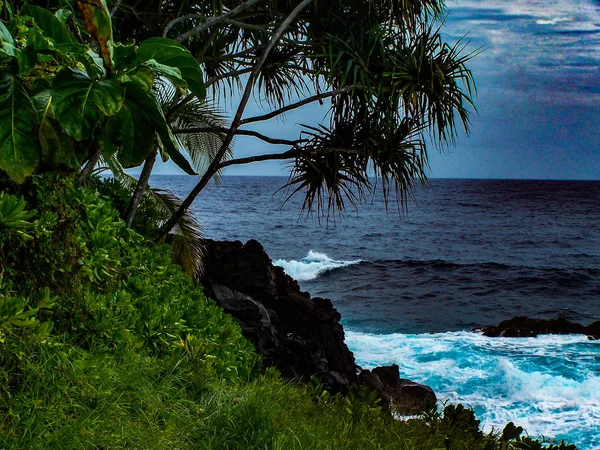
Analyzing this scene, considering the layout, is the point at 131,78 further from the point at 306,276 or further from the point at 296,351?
the point at 306,276

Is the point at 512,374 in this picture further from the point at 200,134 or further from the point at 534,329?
the point at 200,134

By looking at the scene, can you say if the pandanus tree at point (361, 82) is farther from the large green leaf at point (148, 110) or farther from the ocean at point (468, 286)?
the large green leaf at point (148, 110)

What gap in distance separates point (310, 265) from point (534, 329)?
37.1ft

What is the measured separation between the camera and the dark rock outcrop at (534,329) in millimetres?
13844

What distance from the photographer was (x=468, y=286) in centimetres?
2139

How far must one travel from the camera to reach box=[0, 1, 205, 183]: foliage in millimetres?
1581

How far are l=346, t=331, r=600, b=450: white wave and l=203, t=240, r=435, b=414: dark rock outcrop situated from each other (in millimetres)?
2086

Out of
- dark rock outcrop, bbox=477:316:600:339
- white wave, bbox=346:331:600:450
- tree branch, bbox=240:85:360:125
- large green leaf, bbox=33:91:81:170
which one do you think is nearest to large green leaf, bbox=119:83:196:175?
large green leaf, bbox=33:91:81:170

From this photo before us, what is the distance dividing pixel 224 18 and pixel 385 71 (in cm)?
175

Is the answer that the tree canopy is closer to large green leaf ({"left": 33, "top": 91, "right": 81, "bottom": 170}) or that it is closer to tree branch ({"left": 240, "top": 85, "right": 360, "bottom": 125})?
tree branch ({"left": 240, "top": 85, "right": 360, "bottom": 125})

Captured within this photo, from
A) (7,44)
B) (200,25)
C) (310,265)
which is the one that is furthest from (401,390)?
(310,265)

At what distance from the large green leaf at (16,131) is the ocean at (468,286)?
4.06 m

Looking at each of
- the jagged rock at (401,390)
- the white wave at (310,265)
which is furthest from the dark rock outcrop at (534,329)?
the white wave at (310,265)

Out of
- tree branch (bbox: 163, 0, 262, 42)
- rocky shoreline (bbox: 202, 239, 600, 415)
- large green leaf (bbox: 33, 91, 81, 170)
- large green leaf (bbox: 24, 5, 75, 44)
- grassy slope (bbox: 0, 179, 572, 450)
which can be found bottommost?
rocky shoreline (bbox: 202, 239, 600, 415)
